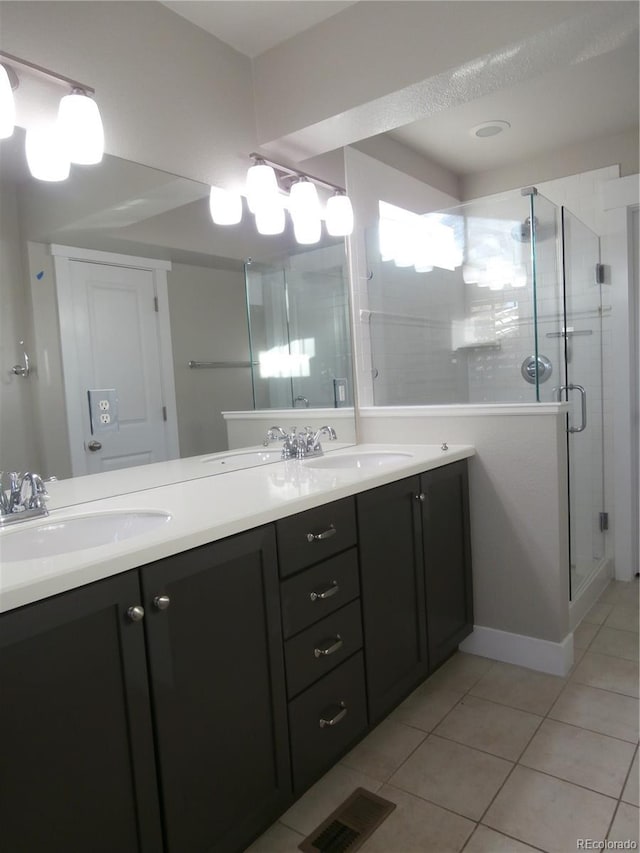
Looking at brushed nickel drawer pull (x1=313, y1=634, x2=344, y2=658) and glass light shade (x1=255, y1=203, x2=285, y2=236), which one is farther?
glass light shade (x1=255, y1=203, x2=285, y2=236)

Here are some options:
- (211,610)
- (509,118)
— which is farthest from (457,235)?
(211,610)

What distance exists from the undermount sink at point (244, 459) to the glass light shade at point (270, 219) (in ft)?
2.87

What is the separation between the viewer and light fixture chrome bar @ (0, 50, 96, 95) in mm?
1524

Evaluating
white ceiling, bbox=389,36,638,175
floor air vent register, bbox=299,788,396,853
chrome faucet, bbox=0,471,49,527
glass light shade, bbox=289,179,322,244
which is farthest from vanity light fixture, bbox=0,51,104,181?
floor air vent register, bbox=299,788,396,853

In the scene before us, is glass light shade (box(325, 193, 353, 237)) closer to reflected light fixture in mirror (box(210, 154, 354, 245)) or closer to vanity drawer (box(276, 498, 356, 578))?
reflected light fixture in mirror (box(210, 154, 354, 245))

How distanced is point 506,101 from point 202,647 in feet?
8.88

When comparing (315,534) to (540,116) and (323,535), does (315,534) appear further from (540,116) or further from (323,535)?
(540,116)

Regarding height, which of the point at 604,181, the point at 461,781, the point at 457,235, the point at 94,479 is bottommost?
the point at 461,781

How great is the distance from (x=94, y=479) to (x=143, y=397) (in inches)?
11.3

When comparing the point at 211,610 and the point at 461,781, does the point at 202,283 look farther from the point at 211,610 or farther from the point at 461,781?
the point at 461,781

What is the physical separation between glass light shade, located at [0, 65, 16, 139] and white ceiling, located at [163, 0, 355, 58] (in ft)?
2.42

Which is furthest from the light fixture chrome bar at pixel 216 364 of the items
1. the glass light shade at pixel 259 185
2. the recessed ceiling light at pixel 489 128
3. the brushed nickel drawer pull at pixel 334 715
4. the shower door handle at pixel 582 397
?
the recessed ceiling light at pixel 489 128

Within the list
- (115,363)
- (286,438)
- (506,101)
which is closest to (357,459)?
(286,438)

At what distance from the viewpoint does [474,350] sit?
10.6ft
